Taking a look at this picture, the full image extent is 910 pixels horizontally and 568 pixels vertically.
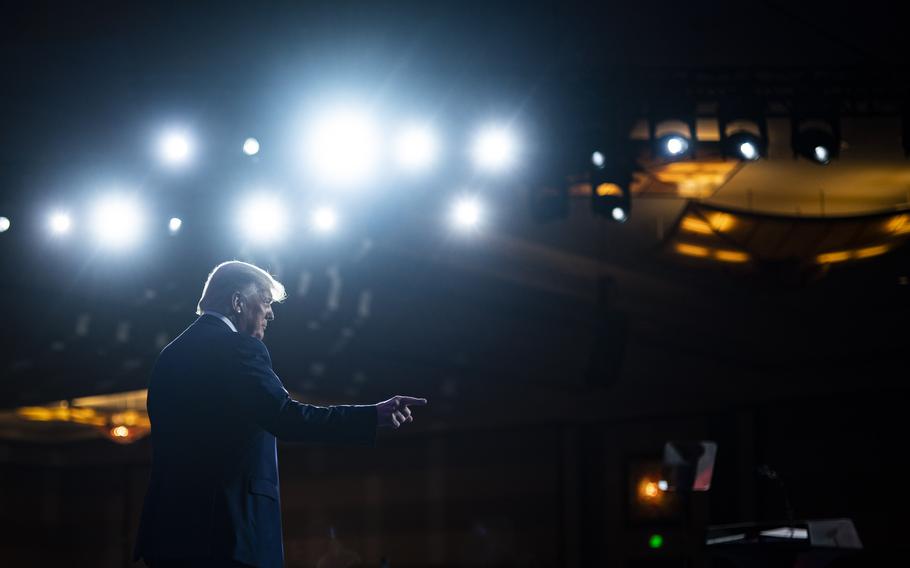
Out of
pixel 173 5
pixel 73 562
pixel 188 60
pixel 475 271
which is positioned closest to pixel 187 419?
pixel 173 5

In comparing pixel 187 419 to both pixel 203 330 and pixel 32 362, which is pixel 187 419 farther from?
pixel 32 362

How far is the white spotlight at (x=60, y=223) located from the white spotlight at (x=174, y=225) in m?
0.73

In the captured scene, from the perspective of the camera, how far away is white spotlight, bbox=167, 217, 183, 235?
6.94 metres

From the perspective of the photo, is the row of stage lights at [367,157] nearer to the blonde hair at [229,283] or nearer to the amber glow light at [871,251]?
the amber glow light at [871,251]

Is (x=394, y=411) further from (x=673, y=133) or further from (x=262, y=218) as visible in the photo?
(x=262, y=218)

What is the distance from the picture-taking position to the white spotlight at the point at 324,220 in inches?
285

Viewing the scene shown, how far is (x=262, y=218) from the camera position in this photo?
7.04 metres

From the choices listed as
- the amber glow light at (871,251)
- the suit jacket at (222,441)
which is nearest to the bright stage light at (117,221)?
the suit jacket at (222,441)

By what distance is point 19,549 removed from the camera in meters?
14.5

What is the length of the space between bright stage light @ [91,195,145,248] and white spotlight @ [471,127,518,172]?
2420 millimetres

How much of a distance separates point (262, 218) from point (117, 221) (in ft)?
3.28

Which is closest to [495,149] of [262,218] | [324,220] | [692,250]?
[324,220]

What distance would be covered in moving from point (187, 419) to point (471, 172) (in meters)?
4.68

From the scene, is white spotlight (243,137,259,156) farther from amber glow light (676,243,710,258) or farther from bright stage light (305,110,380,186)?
amber glow light (676,243,710,258)
